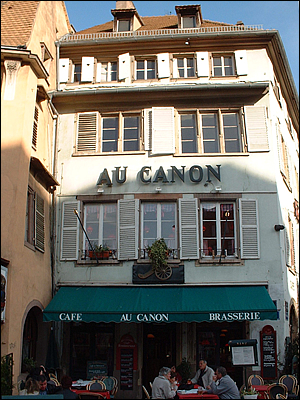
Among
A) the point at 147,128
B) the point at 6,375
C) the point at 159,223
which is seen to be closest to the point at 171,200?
the point at 159,223

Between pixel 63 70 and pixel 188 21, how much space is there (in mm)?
4571

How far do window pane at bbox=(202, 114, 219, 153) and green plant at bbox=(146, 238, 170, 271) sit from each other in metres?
3.27

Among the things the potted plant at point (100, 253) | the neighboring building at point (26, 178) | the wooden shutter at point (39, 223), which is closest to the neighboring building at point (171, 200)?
the potted plant at point (100, 253)

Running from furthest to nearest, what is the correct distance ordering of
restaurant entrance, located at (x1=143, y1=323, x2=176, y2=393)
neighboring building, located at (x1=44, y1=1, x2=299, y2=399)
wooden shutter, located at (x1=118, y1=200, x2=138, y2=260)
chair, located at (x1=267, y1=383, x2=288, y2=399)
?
restaurant entrance, located at (x1=143, y1=323, x2=176, y2=393) < wooden shutter, located at (x1=118, y1=200, x2=138, y2=260) < neighboring building, located at (x1=44, y1=1, x2=299, y2=399) < chair, located at (x1=267, y1=383, x2=288, y2=399)

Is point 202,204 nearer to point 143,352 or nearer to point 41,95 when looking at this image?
point 143,352

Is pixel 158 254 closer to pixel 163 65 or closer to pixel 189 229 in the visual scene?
pixel 189 229

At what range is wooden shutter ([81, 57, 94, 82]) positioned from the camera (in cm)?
1620

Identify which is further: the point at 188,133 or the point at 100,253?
the point at 188,133

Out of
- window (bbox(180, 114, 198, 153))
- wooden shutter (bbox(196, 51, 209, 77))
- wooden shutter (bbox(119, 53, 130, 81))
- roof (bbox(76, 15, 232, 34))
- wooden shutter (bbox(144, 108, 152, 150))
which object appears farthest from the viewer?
roof (bbox(76, 15, 232, 34))

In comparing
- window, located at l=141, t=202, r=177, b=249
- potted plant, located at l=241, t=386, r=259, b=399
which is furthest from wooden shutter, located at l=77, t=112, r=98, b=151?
potted plant, located at l=241, t=386, r=259, b=399

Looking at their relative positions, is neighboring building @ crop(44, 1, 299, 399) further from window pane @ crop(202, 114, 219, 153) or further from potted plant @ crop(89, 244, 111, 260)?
potted plant @ crop(89, 244, 111, 260)

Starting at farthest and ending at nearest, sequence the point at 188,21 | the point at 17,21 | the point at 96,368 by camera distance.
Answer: the point at 188,21
the point at 96,368
the point at 17,21

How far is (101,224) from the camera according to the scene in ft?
49.6

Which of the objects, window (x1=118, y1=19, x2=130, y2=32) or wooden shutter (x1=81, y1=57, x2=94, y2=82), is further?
window (x1=118, y1=19, x2=130, y2=32)
